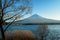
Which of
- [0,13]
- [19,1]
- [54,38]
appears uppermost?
[19,1]

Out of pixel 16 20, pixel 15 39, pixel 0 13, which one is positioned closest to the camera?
pixel 0 13

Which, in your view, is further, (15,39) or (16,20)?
(15,39)

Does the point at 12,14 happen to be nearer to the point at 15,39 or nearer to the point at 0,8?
the point at 0,8

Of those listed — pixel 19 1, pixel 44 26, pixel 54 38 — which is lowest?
pixel 54 38

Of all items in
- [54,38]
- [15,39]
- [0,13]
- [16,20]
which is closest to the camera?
[0,13]

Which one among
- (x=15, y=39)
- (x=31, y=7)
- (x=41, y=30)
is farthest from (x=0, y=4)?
(x=41, y=30)

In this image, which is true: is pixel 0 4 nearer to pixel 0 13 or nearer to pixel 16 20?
pixel 0 13

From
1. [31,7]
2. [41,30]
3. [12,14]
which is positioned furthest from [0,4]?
[41,30]

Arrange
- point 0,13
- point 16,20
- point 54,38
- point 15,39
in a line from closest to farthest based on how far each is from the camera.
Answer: point 0,13, point 16,20, point 15,39, point 54,38

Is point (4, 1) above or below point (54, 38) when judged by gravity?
above

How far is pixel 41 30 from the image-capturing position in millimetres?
7754

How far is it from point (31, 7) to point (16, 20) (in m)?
0.63

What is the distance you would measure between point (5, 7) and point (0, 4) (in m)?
0.17

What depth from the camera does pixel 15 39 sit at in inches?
235
